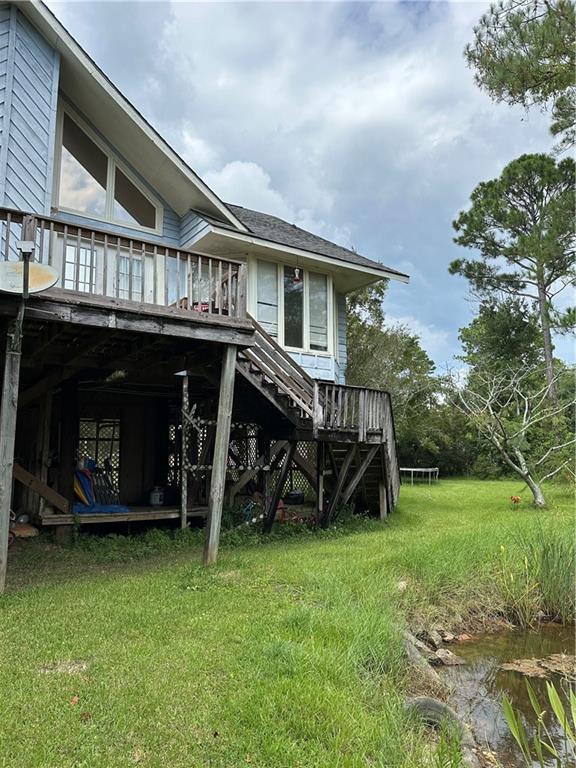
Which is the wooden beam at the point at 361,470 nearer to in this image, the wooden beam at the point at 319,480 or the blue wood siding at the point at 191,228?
the wooden beam at the point at 319,480

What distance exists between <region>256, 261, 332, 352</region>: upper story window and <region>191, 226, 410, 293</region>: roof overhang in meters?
0.25

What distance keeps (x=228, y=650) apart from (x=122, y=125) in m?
8.40

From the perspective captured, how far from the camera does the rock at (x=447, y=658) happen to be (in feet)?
16.5

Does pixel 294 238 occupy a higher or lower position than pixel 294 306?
higher

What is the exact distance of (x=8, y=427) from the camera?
207 inches

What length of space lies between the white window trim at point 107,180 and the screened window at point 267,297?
2.11 metres

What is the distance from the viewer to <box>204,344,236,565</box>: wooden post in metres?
6.60

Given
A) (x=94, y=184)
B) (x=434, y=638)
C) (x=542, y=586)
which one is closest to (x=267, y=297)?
(x=94, y=184)

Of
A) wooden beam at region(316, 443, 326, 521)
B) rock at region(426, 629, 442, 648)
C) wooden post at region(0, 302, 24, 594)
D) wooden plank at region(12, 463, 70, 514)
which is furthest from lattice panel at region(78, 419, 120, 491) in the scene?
rock at region(426, 629, 442, 648)

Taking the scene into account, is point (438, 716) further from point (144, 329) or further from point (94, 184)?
point (94, 184)

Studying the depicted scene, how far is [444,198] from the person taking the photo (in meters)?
23.0

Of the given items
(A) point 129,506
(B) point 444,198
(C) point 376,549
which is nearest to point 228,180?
(B) point 444,198

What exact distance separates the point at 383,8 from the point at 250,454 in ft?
27.5

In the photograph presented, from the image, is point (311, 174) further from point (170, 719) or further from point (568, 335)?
point (170, 719)
